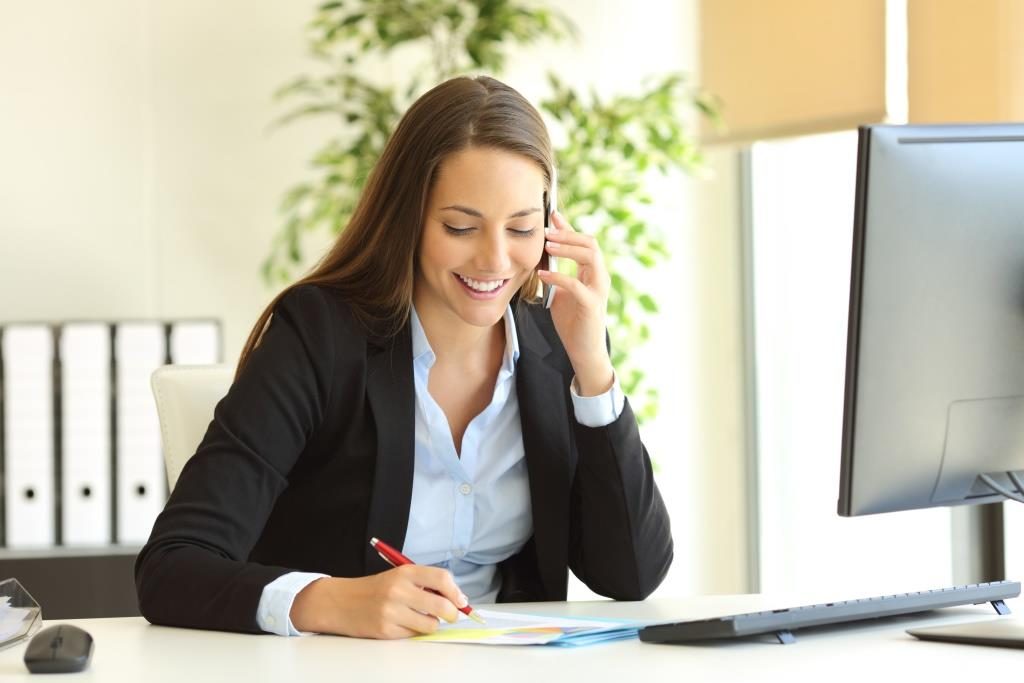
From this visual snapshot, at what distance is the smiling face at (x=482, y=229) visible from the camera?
165 cm

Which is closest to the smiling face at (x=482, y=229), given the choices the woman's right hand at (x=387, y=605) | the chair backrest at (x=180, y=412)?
the chair backrest at (x=180, y=412)

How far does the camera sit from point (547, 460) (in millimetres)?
1723

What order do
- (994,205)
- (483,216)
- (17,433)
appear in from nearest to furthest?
(994,205), (483,216), (17,433)

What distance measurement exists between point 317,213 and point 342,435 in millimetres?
1567

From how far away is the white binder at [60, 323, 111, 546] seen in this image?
8.95 ft

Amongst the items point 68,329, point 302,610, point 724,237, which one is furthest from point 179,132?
point 302,610

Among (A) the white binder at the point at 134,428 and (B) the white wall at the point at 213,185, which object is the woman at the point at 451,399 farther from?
(B) the white wall at the point at 213,185

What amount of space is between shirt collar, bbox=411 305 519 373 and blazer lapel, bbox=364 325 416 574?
6 cm

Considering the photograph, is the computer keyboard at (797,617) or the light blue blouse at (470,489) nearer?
the computer keyboard at (797,617)

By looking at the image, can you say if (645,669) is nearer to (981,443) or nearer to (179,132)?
(981,443)

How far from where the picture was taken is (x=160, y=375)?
174 centimetres

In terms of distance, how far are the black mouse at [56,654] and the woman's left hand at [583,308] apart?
682 mm

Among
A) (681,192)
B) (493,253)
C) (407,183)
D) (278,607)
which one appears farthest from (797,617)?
(681,192)

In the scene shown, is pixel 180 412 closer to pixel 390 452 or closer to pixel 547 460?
pixel 390 452
